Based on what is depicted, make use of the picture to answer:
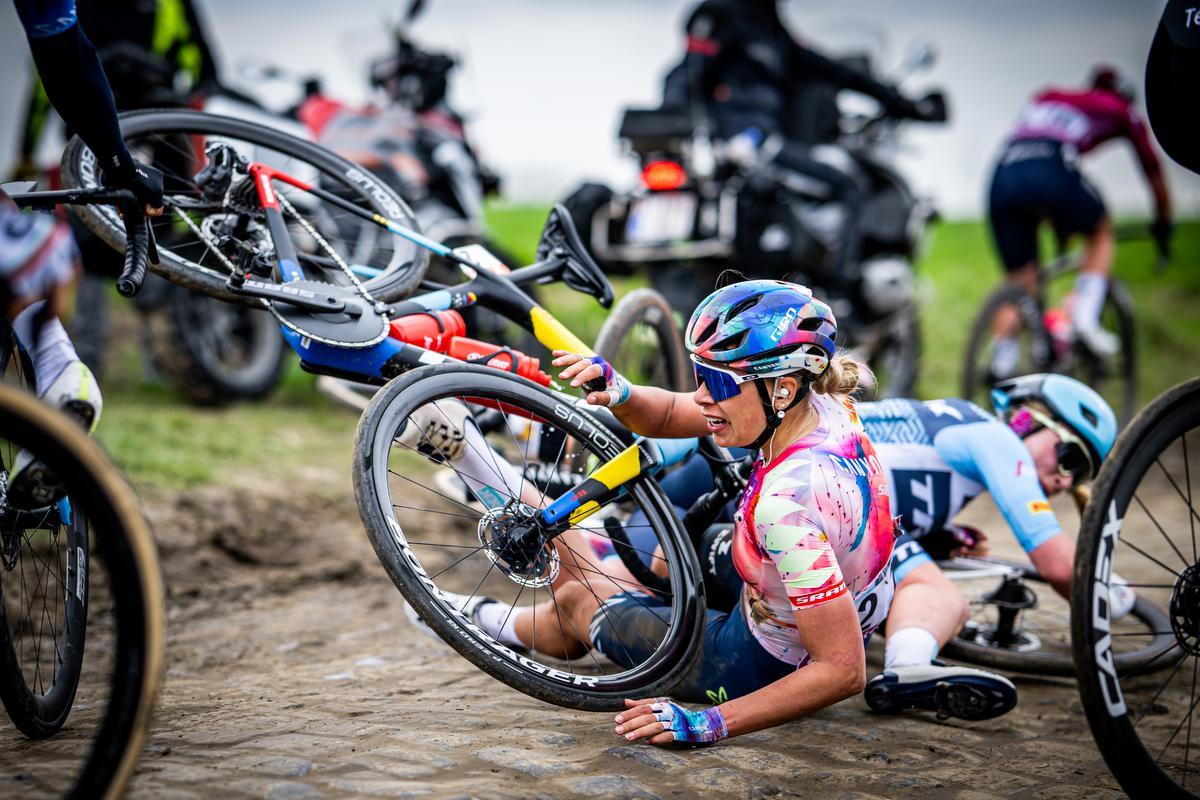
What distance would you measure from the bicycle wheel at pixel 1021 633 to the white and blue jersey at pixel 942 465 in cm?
29

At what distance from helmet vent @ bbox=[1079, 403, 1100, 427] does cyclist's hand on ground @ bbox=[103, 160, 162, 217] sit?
307 cm

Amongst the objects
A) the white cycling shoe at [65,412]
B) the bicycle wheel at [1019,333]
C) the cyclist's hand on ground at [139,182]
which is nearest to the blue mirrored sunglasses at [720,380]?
the white cycling shoe at [65,412]

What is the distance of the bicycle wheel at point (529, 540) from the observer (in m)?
2.80

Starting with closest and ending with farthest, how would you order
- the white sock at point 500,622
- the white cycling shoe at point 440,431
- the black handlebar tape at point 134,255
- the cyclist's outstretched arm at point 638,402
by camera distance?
1. the black handlebar tape at point 134,255
2. the cyclist's outstretched arm at point 638,402
3. the white cycling shoe at point 440,431
4. the white sock at point 500,622

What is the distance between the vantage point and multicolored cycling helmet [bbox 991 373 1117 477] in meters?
3.71

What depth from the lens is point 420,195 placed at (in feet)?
23.7

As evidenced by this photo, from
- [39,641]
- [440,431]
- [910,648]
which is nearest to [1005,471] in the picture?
[910,648]

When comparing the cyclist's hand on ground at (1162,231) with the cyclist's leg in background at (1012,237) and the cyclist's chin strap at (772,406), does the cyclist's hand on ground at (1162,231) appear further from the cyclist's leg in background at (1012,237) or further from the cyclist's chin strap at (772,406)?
the cyclist's chin strap at (772,406)

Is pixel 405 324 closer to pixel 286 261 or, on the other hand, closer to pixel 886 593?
pixel 286 261

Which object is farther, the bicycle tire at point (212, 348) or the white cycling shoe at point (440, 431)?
the bicycle tire at point (212, 348)

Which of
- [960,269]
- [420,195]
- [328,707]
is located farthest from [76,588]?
[960,269]

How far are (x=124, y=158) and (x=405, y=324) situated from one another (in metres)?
0.93

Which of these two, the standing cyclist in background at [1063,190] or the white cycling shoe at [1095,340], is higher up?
the standing cyclist in background at [1063,190]

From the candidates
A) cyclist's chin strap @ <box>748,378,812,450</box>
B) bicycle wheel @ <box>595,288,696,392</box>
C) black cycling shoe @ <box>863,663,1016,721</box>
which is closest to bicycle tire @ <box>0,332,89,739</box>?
cyclist's chin strap @ <box>748,378,812,450</box>
